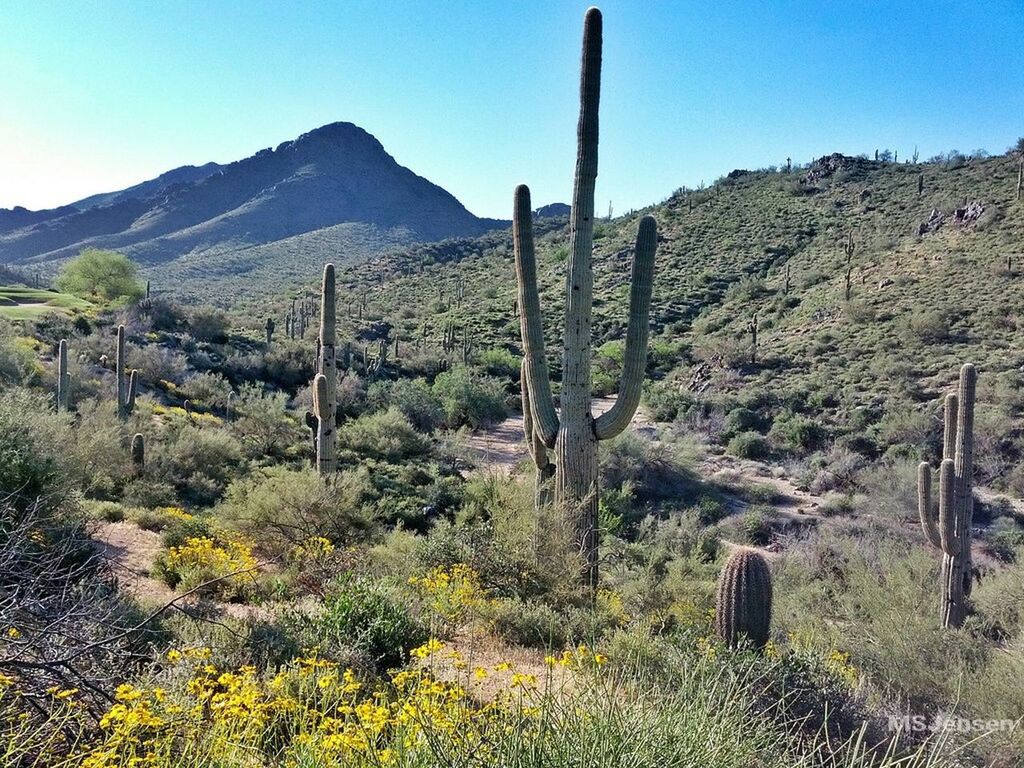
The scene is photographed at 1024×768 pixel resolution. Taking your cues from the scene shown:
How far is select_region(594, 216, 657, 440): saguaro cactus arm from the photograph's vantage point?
814 cm

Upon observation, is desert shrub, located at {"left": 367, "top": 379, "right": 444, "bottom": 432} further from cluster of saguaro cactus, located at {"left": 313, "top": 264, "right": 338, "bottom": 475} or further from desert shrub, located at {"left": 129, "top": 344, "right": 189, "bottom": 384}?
cluster of saguaro cactus, located at {"left": 313, "top": 264, "right": 338, "bottom": 475}

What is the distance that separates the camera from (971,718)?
480cm

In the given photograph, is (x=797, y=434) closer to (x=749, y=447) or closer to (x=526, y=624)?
(x=749, y=447)

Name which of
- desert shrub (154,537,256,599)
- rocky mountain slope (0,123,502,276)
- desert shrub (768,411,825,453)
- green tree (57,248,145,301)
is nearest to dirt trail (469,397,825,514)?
desert shrub (768,411,825,453)

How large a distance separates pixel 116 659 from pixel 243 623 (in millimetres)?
1177

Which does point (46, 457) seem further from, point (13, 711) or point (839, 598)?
point (839, 598)

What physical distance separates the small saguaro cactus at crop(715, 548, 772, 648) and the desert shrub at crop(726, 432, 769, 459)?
52.6ft

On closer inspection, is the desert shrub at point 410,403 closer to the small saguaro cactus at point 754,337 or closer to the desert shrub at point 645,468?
the desert shrub at point 645,468

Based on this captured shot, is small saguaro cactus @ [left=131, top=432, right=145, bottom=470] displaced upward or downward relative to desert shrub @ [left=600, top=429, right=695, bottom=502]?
upward

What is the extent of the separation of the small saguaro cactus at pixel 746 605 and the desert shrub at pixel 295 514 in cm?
556

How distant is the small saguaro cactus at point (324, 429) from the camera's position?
1212cm

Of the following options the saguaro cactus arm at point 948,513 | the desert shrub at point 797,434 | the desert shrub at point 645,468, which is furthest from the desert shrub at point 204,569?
the desert shrub at point 797,434

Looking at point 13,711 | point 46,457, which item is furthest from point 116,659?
point 46,457

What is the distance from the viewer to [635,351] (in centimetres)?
841
